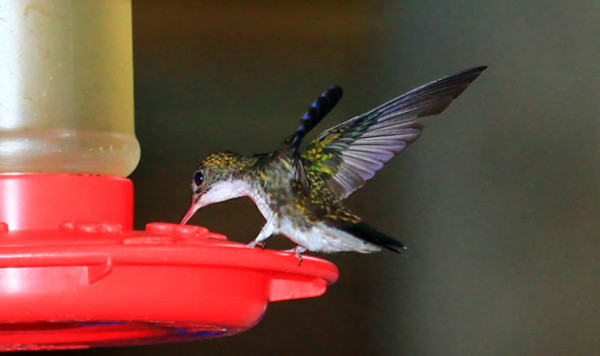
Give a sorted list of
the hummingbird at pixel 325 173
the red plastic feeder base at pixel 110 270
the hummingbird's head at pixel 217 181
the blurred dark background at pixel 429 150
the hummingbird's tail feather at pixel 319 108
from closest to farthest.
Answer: the red plastic feeder base at pixel 110 270
the hummingbird's tail feather at pixel 319 108
the hummingbird at pixel 325 173
the hummingbird's head at pixel 217 181
the blurred dark background at pixel 429 150

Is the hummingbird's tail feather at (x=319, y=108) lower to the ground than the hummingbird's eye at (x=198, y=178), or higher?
higher

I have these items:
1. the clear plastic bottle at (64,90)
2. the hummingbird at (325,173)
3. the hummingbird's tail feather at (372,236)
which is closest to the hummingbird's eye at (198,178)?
the hummingbird at (325,173)

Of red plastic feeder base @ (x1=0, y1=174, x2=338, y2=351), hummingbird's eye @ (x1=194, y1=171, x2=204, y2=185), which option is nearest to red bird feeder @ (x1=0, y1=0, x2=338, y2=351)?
red plastic feeder base @ (x1=0, y1=174, x2=338, y2=351)

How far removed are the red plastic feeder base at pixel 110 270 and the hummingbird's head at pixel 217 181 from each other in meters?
0.33

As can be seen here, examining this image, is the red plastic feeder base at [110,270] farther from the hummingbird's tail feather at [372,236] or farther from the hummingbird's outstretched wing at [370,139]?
the hummingbird's outstretched wing at [370,139]

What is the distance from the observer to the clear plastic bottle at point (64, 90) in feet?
5.68

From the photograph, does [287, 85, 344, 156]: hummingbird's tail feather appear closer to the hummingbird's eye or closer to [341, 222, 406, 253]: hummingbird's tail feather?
[341, 222, 406, 253]: hummingbird's tail feather

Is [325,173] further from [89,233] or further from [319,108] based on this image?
[89,233]

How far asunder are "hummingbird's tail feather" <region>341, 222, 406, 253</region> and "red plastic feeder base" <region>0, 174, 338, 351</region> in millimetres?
163

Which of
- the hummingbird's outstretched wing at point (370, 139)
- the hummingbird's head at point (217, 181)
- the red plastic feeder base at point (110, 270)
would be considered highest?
the hummingbird's outstretched wing at point (370, 139)

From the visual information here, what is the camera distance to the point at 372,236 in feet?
5.89

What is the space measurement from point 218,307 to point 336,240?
0.51m

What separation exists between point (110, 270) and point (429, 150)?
249cm

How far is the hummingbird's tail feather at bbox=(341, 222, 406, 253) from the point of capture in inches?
68.1
